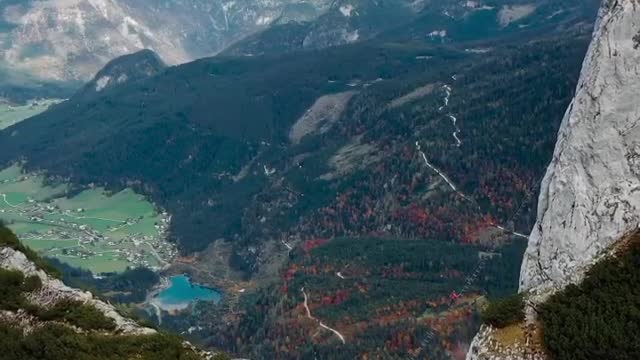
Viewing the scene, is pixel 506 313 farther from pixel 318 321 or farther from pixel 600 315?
pixel 318 321

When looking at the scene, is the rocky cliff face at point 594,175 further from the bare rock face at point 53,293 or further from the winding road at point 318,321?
the winding road at point 318,321

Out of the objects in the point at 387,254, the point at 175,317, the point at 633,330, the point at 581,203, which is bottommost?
the point at 175,317

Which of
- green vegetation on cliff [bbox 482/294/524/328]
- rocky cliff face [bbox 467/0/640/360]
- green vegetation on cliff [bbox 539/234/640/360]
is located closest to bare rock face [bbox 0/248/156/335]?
green vegetation on cliff [bbox 482/294/524/328]

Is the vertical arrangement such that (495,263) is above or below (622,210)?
below

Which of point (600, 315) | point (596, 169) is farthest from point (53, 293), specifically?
point (596, 169)

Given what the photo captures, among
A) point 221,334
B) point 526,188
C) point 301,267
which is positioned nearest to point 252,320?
point 221,334

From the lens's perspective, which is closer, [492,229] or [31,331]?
[31,331]

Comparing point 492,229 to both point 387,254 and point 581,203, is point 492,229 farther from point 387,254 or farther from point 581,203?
point 581,203
